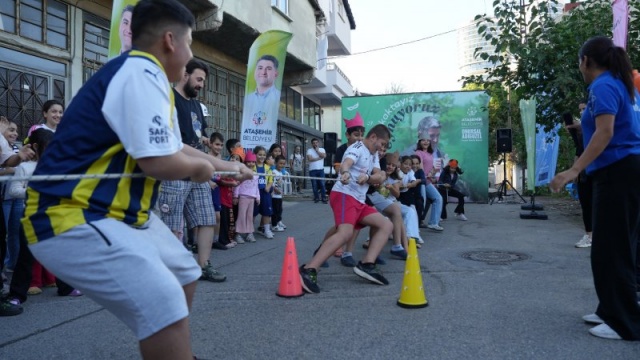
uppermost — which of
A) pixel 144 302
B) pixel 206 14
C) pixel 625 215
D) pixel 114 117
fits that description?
pixel 206 14

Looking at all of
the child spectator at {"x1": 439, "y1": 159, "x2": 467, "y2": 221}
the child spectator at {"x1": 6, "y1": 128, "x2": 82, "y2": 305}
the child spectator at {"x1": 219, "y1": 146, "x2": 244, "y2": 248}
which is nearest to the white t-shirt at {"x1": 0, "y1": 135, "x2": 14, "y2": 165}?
the child spectator at {"x1": 6, "y1": 128, "x2": 82, "y2": 305}

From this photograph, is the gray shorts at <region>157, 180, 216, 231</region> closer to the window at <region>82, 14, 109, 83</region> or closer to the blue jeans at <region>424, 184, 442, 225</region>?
the window at <region>82, 14, 109, 83</region>

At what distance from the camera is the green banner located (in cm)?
1591

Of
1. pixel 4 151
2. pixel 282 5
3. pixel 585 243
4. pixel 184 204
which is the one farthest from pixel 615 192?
pixel 282 5

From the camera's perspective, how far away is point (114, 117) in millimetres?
1812

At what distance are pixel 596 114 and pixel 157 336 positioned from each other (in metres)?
3.12

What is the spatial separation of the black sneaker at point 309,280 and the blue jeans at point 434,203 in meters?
5.40

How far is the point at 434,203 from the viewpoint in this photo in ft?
33.0

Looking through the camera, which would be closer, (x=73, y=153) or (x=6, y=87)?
(x=73, y=153)

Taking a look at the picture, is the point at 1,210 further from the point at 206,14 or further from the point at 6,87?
the point at 206,14

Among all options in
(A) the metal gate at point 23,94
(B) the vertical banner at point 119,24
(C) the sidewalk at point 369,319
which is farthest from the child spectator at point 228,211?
(A) the metal gate at point 23,94

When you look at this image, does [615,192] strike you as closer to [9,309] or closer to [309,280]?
[309,280]

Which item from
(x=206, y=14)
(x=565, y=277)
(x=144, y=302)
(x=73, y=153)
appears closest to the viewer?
(x=144, y=302)

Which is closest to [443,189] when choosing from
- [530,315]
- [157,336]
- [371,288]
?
[371,288]
